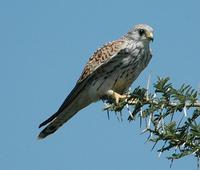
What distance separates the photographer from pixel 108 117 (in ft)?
16.7

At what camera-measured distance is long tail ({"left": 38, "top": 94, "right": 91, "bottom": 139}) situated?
25.2 ft

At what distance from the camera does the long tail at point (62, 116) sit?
7.68m

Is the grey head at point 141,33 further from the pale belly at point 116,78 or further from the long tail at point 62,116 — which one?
the long tail at point 62,116

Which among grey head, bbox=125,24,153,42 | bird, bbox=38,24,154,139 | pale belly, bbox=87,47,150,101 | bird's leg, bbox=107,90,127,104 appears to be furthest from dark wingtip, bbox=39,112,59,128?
grey head, bbox=125,24,153,42

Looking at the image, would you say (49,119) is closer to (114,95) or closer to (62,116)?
(62,116)

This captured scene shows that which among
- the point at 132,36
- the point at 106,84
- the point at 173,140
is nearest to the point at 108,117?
the point at 173,140

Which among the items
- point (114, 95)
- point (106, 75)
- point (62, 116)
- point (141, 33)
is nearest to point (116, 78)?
point (106, 75)

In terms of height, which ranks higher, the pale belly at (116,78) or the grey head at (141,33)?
the grey head at (141,33)

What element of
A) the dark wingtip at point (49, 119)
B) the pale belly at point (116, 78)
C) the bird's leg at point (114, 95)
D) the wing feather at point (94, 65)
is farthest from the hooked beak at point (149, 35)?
the dark wingtip at point (49, 119)

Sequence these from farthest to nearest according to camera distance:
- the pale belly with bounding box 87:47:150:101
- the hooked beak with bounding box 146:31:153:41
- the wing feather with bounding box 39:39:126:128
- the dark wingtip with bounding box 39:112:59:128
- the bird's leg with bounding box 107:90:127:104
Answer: the hooked beak with bounding box 146:31:153:41 < the wing feather with bounding box 39:39:126:128 < the pale belly with bounding box 87:47:150:101 < the dark wingtip with bounding box 39:112:59:128 < the bird's leg with bounding box 107:90:127:104

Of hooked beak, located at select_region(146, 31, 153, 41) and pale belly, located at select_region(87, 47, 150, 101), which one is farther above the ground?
hooked beak, located at select_region(146, 31, 153, 41)

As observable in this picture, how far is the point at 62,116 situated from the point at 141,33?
2027 mm

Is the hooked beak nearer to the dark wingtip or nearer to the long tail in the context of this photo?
the long tail

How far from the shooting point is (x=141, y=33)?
27.7ft
